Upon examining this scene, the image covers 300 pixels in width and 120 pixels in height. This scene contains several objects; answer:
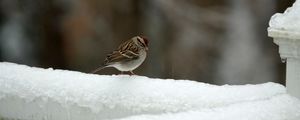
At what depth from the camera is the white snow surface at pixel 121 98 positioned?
237 centimetres

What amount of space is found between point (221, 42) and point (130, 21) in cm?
103

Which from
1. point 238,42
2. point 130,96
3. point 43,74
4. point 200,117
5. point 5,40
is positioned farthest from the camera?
point 5,40

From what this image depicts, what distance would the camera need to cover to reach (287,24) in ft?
7.83

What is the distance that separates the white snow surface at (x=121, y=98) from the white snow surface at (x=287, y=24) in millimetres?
209

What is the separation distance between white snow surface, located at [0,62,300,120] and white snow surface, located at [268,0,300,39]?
209 millimetres

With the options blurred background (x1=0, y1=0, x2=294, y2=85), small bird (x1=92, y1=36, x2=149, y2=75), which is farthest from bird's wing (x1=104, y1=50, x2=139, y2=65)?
blurred background (x1=0, y1=0, x2=294, y2=85)

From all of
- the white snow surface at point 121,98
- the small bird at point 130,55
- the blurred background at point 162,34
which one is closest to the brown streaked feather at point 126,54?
the small bird at point 130,55

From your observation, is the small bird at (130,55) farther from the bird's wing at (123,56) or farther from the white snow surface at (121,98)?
the white snow surface at (121,98)

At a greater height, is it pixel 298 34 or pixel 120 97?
pixel 298 34

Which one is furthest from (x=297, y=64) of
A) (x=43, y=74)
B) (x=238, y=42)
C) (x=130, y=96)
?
(x=238, y=42)

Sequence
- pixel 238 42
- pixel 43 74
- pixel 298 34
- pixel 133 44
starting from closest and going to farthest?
pixel 298 34 < pixel 43 74 < pixel 133 44 < pixel 238 42

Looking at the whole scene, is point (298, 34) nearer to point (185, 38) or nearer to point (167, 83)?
point (167, 83)

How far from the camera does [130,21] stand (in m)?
8.29

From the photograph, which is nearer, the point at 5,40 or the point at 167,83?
the point at 167,83
